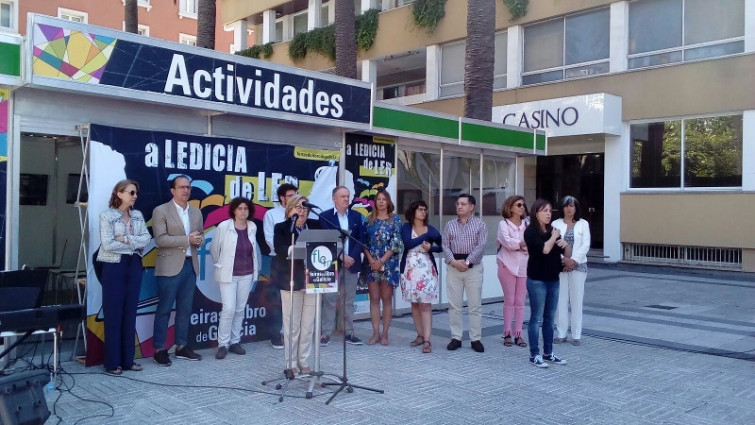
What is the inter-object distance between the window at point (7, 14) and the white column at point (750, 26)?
24.0 meters

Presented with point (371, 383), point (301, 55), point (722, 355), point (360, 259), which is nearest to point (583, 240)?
point (722, 355)

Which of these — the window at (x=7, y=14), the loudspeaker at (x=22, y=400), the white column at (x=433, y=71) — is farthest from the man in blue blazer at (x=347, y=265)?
the window at (x=7, y=14)

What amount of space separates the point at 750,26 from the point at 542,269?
12.3m

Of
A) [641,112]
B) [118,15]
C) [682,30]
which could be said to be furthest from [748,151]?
[118,15]

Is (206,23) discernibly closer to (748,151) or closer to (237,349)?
(237,349)

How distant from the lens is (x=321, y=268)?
590 cm

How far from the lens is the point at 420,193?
10586mm

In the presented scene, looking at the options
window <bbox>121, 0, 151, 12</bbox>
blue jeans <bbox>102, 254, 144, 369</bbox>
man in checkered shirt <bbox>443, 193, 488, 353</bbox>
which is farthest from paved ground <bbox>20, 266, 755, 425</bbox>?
window <bbox>121, 0, 151, 12</bbox>

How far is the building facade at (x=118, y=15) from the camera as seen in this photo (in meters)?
25.3

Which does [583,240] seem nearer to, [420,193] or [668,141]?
[420,193]

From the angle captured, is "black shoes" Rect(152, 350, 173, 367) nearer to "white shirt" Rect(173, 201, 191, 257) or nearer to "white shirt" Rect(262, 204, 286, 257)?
"white shirt" Rect(173, 201, 191, 257)

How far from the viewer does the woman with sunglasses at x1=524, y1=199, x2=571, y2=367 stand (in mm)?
7059

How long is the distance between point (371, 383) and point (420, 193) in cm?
469

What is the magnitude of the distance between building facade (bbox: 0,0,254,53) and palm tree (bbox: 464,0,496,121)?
17.2m
